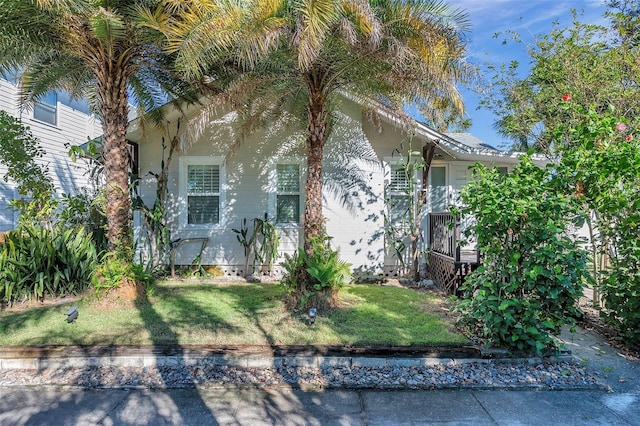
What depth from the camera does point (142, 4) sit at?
5.63 meters

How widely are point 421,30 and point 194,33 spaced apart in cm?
308

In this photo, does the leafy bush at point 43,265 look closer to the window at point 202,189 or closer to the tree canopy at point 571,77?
the window at point 202,189

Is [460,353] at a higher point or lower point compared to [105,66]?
lower

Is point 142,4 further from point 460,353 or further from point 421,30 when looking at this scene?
point 460,353

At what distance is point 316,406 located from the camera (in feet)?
11.3

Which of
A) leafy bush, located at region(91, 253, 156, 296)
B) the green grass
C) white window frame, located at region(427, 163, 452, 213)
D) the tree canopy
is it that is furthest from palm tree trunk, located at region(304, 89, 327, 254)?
the tree canopy

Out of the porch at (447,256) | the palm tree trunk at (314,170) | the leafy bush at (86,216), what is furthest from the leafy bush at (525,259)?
the leafy bush at (86,216)

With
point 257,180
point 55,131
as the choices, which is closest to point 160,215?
point 257,180

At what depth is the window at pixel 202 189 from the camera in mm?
8766

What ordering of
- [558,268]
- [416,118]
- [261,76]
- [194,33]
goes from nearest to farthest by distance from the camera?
1. [558,268]
2. [194,33]
3. [261,76]
4. [416,118]

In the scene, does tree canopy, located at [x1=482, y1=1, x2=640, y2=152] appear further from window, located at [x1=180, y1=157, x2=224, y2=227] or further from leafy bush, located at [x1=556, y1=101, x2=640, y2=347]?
window, located at [x1=180, y1=157, x2=224, y2=227]

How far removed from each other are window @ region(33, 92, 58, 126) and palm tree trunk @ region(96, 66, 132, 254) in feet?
22.6

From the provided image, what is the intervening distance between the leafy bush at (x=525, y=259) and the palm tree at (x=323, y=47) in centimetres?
204

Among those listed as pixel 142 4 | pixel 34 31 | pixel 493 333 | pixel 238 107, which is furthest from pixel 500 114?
pixel 34 31
